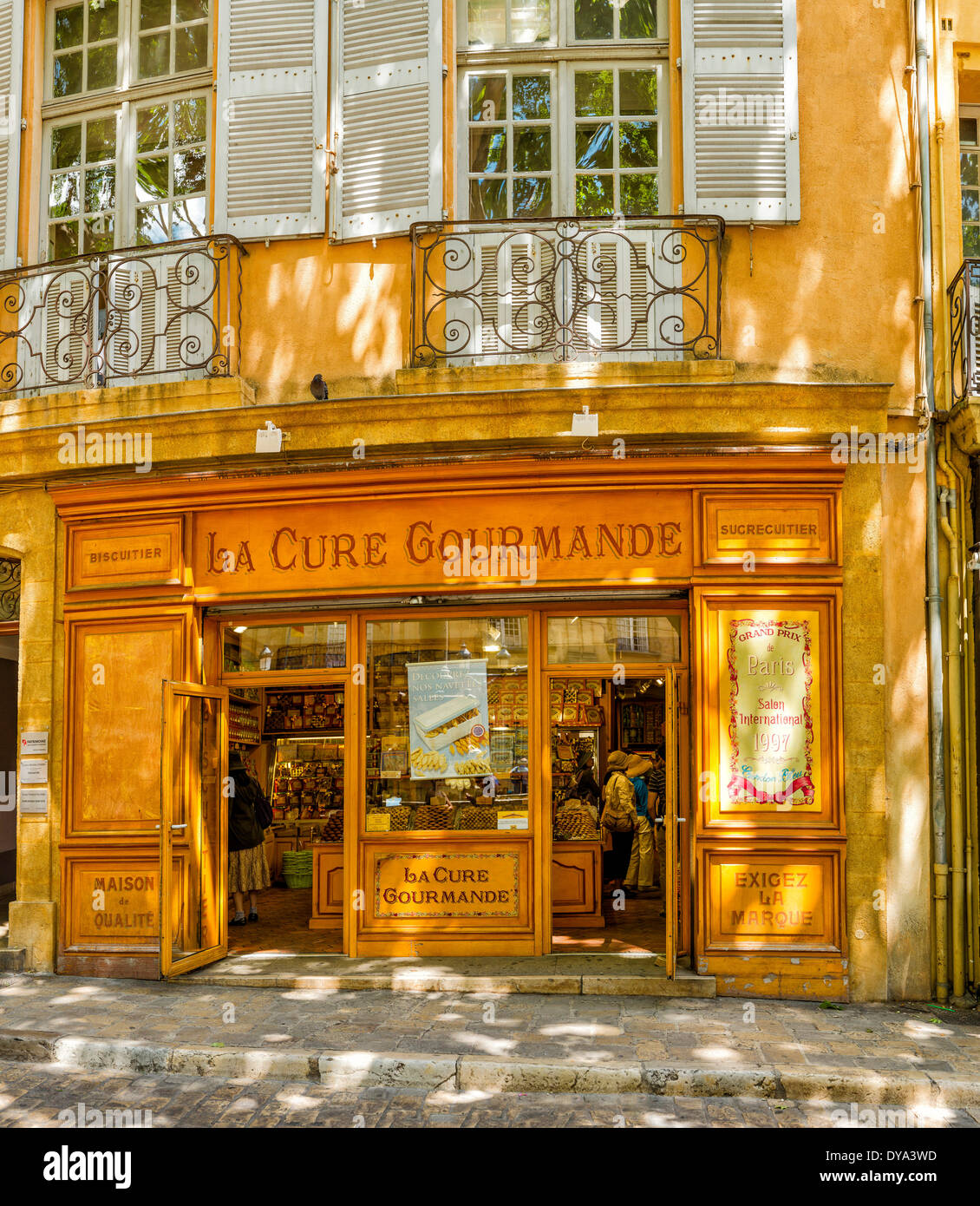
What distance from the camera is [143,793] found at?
911 centimetres

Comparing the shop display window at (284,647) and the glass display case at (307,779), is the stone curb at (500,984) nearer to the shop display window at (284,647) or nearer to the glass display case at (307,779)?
the shop display window at (284,647)

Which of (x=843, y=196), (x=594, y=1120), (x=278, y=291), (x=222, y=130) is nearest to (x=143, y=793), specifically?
(x=278, y=291)

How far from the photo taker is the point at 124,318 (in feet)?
31.4

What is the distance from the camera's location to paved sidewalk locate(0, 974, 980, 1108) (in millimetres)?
6430

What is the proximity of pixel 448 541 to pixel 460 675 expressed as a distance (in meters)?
1.07

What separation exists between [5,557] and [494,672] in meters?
4.44

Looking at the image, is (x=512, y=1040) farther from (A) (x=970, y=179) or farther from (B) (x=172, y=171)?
(A) (x=970, y=179)

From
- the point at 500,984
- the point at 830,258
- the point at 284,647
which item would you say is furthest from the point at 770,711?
the point at 284,647

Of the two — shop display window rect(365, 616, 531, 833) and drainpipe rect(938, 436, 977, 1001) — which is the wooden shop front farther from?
drainpipe rect(938, 436, 977, 1001)

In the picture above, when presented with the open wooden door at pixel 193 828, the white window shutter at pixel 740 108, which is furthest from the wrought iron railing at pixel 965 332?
the open wooden door at pixel 193 828

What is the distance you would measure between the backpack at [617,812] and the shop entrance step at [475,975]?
3.31 m

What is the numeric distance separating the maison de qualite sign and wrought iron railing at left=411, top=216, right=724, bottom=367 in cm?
108

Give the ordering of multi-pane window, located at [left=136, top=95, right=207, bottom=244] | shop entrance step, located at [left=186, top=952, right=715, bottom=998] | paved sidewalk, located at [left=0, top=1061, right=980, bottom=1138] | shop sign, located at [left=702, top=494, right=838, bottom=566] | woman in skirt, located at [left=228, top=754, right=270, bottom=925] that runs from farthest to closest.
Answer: woman in skirt, located at [left=228, top=754, right=270, bottom=925]
multi-pane window, located at [left=136, top=95, right=207, bottom=244]
shop sign, located at [left=702, top=494, right=838, bottom=566]
shop entrance step, located at [left=186, top=952, right=715, bottom=998]
paved sidewalk, located at [left=0, top=1061, right=980, bottom=1138]

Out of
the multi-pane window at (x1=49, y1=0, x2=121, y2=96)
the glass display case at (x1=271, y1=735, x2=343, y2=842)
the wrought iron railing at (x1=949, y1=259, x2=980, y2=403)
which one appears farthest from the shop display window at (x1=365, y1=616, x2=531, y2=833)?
the multi-pane window at (x1=49, y1=0, x2=121, y2=96)
